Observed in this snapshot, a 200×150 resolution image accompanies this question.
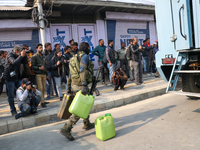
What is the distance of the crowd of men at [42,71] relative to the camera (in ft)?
17.0

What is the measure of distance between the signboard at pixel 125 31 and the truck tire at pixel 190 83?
750 cm

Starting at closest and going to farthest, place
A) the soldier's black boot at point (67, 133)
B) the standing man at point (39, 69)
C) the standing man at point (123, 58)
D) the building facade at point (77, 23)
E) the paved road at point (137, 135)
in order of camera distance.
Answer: the paved road at point (137, 135) → the soldier's black boot at point (67, 133) → the standing man at point (39, 69) → the building facade at point (77, 23) → the standing man at point (123, 58)

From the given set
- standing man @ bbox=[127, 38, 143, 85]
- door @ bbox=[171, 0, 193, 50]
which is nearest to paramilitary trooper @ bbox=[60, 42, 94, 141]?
door @ bbox=[171, 0, 193, 50]

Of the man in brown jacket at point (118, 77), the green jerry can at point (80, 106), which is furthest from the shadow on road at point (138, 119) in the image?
the man in brown jacket at point (118, 77)

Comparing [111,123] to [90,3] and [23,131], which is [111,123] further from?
[90,3]

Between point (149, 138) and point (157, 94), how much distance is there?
13.4 feet

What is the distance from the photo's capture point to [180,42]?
4422 mm

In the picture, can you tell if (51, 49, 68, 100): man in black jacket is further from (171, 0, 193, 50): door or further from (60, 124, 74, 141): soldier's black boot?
(171, 0, 193, 50): door

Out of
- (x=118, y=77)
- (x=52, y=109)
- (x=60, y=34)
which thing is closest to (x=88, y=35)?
(x=60, y=34)

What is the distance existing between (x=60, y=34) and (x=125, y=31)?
170 inches

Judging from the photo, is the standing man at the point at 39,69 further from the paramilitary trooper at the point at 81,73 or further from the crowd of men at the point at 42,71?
the paramilitary trooper at the point at 81,73

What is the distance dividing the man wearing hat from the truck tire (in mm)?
3724

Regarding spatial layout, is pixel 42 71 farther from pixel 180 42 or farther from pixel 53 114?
pixel 180 42

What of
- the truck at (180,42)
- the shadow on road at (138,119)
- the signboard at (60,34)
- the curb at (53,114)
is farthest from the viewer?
the signboard at (60,34)
